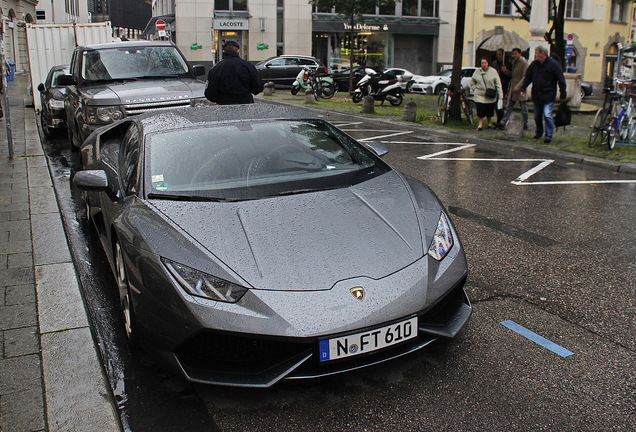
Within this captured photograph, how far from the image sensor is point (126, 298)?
379 centimetres

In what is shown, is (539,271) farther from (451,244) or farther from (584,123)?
(584,123)

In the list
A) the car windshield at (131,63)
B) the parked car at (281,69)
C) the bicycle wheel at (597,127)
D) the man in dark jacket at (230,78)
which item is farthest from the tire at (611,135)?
the parked car at (281,69)

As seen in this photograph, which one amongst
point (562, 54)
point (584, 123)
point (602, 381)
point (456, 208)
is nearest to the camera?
point (602, 381)

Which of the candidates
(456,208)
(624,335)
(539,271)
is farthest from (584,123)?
(624,335)

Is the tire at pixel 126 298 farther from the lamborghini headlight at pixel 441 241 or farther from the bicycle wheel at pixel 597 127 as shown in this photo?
the bicycle wheel at pixel 597 127

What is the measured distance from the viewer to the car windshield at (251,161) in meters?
3.94

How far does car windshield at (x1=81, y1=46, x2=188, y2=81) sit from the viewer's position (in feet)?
33.9

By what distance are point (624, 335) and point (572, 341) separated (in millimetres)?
348

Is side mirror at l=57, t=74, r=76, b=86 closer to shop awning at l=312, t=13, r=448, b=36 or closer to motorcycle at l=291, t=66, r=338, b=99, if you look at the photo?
motorcycle at l=291, t=66, r=338, b=99

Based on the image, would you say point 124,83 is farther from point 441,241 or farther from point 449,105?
point 449,105

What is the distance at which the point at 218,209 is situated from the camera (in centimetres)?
362

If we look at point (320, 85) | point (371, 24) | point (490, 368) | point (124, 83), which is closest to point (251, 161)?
point (490, 368)

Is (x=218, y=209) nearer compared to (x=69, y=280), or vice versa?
(x=218, y=209)

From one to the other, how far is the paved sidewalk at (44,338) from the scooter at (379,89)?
16898 millimetres
